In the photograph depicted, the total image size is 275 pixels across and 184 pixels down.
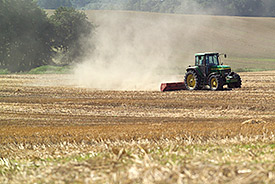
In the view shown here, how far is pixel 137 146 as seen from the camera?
20.2 feet

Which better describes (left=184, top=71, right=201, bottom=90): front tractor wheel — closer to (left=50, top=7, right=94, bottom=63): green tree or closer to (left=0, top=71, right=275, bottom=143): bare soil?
(left=0, top=71, right=275, bottom=143): bare soil

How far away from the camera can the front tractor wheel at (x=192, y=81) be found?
22897 mm

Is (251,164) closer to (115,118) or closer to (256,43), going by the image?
(115,118)

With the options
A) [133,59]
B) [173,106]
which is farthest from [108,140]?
[133,59]

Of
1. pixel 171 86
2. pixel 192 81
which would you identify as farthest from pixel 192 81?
pixel 171 86

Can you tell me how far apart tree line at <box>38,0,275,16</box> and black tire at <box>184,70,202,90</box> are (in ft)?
46.3

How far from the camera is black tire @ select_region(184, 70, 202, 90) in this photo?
22906 millimetres

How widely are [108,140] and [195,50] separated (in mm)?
58161

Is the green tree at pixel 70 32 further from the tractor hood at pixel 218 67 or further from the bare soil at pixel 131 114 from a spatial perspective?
the bare soil at pixel 131 114

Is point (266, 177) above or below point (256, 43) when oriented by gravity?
below

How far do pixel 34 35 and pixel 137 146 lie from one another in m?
56.8

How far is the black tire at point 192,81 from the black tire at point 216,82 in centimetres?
84

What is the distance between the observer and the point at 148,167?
14.2 feet

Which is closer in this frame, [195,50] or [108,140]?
[108,140]
